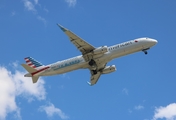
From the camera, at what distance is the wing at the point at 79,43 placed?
8378 centimetres

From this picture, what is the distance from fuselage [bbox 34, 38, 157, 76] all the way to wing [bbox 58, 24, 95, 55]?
2.42 meters

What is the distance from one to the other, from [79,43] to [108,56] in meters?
7.25

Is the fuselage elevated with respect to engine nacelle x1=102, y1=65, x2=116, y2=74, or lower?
lower

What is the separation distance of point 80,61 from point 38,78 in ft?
34.1

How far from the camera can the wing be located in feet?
275

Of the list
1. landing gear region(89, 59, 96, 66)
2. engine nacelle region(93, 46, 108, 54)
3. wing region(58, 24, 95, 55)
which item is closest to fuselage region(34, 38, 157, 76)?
landing gear region(89, 59, 96, 66)

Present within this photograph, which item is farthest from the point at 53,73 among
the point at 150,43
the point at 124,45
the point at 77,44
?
the point at 150,43

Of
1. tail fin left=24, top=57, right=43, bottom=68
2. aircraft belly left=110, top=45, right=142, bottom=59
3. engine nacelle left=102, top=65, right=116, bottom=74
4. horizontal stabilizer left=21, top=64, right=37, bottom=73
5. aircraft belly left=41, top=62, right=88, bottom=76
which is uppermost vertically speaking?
tail fin left=24, top=57, right=43, bottom=68

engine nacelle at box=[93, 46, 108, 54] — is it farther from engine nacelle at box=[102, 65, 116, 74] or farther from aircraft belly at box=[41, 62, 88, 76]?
engine nacelle at box=[102, 65, 116, 74]

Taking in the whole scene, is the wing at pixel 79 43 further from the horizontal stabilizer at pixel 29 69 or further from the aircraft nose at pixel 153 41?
the aircraft nose at pixel 153 41

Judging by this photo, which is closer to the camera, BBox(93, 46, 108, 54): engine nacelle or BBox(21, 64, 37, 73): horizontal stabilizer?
BBox(93, 46, 108, 54): engine nacelle

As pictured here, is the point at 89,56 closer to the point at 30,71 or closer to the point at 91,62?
the point at 91,62

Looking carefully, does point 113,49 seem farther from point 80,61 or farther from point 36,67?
point 36,67

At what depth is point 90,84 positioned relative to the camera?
3939 inches
